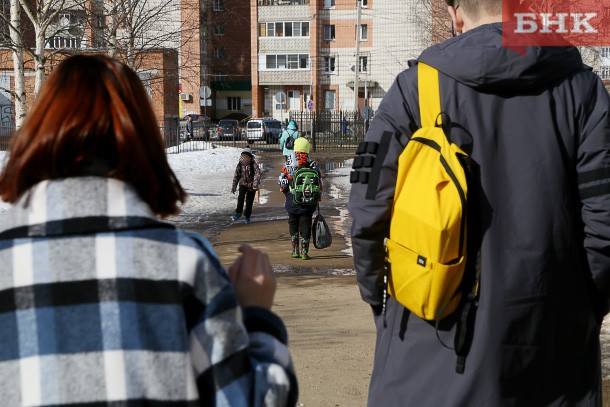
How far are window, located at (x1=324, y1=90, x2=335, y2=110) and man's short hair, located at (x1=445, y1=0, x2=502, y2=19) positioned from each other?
7090 cm

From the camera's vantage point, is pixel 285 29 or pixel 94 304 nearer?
pixel 94 304

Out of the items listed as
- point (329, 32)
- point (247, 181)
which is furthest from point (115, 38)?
point (329, 32)

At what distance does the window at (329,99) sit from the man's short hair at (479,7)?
70.9 metres

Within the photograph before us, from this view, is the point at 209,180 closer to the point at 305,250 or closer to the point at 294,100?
the point at 305,250

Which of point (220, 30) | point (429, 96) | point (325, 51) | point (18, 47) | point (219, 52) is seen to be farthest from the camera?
point (219, 52)

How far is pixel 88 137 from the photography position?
6.42ft

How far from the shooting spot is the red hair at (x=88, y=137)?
6.41 feet

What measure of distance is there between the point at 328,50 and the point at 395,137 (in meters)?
72.3

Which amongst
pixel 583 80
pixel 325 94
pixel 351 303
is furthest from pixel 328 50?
pixel 583 80

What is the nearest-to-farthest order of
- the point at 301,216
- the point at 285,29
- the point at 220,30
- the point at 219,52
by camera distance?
the point at 301,216 < the point at 285,29 < the point at 220,30 < the point at 219,52

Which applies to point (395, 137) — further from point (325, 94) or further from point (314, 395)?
point (325, 94)

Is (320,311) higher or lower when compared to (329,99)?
lower

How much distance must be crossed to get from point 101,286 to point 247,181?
15113mm

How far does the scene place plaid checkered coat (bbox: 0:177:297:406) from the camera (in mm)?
1908
